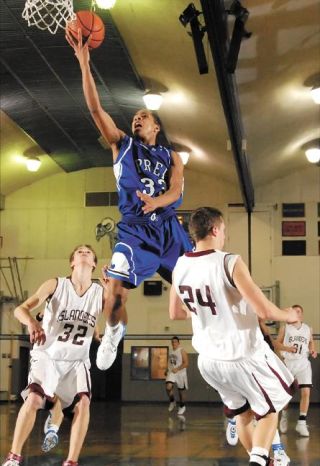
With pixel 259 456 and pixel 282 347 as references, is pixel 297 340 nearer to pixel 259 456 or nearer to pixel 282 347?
pixel 282 347

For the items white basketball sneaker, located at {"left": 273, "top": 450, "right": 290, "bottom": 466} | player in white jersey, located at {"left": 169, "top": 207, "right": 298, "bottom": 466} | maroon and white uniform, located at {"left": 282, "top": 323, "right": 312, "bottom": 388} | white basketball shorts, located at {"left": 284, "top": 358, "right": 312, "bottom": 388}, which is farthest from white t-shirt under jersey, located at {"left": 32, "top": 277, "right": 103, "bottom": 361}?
white basketball shorts, located at {"left": 284, "top": 358, "right": 312, "bottom": 388}

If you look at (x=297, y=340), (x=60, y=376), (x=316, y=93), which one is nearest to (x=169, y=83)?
(x=316, y=93)

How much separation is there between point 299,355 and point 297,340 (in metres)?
0.30

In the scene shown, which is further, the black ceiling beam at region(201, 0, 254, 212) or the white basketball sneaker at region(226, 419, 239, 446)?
the white basketball sneaker at region(226, 419, 239, 446)

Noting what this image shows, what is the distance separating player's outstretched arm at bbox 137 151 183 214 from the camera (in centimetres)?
481

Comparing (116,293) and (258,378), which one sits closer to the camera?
(258,378)

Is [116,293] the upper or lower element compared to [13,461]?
upper

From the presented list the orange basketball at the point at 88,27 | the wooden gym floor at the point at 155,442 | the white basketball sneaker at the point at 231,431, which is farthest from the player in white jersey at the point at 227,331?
the white basketball sneaker at the point at 231,431

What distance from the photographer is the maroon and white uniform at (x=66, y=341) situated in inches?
249

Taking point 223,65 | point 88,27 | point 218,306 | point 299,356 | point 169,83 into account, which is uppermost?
point 169,83

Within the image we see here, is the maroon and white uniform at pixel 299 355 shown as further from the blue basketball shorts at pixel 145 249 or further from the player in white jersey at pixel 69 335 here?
the blue basketball shorts at pixel 145 249

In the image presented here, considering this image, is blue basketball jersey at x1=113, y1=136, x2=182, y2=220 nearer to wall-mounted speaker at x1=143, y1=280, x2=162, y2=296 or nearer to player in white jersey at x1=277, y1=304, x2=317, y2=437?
player in white jersey at x1=277, y1=304, x2=317, y2=437

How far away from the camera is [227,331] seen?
4.07 m

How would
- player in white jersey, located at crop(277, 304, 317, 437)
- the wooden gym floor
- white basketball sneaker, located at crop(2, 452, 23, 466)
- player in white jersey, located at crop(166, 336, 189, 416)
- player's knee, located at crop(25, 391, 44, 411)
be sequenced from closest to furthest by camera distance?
white basketball sneaker, located at crop(2, 452, 23, 466) < player's knee, located at crop(25, 391, 44, 411) < the wooden gym floor < player in white jersey, located at crop(277, 304, 317, 437) < player in white jersey, located at crop(166, 336, 189, 416)
